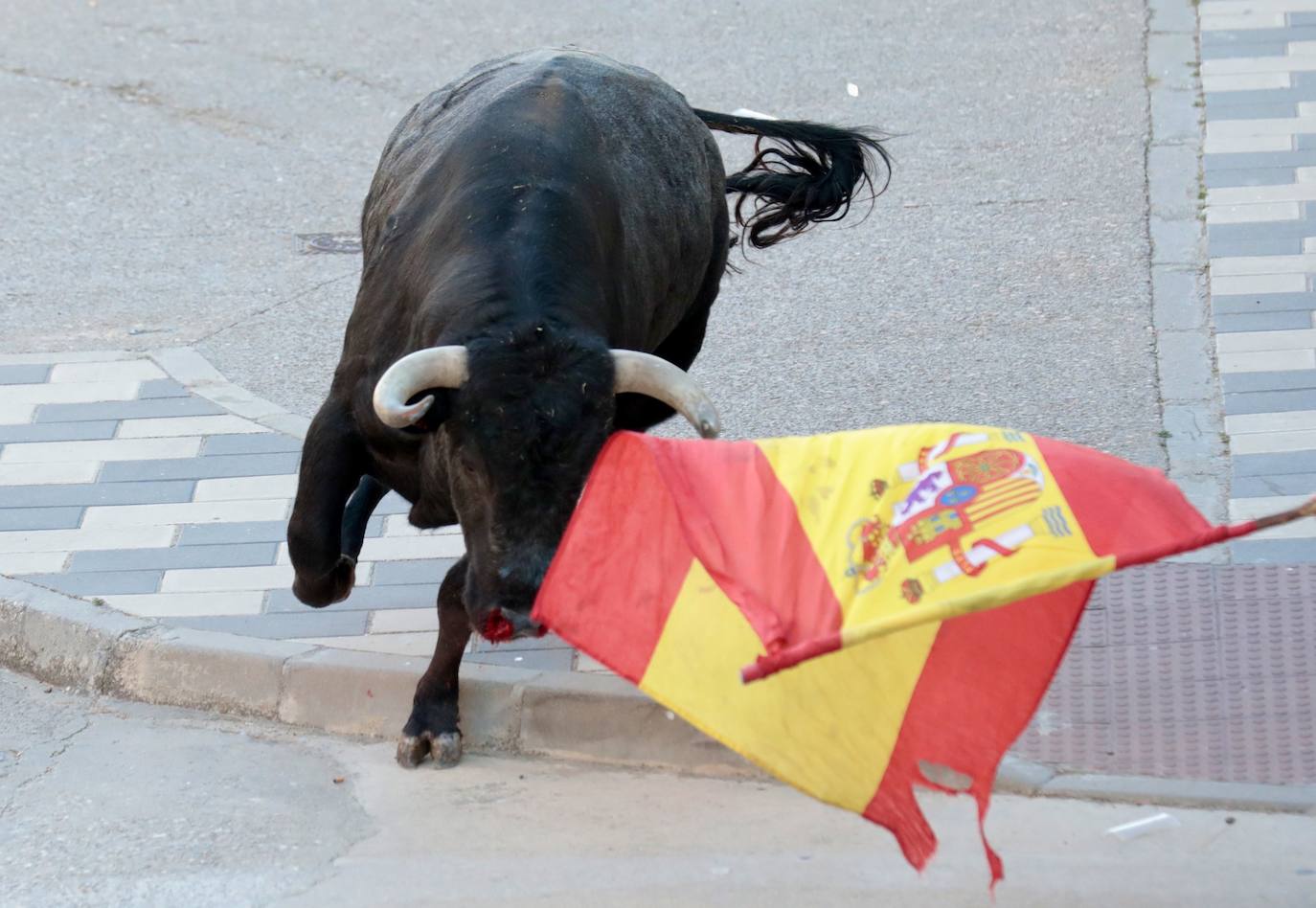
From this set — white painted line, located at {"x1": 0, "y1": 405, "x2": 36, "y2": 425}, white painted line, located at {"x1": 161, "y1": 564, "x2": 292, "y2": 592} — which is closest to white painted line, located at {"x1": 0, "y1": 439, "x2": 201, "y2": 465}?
white painted line, located at {"x1": 0, "y1": 405, "x2": 36, "y2": 425}

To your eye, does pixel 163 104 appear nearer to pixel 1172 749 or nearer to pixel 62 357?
pixel 62 357

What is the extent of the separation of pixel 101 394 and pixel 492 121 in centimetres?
264

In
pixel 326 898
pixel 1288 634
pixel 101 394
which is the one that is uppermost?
pixel 1288 634

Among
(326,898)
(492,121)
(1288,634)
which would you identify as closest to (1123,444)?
(1288,634)

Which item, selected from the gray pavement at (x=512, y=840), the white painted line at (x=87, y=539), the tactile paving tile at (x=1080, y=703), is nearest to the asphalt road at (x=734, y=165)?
the white painted line at (x=87, y=539)

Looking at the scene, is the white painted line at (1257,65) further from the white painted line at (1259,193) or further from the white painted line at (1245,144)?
the white painted line at (1259,193)

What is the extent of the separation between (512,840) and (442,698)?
62 cm

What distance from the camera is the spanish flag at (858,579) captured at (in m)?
3.74

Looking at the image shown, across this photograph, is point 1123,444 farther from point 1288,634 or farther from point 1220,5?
point 1220,5

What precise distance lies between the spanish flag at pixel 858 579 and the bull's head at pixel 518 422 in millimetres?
184

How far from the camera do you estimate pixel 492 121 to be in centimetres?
553

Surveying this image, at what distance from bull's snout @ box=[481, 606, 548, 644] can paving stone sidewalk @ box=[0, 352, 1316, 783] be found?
3.59ft

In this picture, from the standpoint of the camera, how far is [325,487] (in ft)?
17.3

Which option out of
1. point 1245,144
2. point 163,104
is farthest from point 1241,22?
point 163,104
